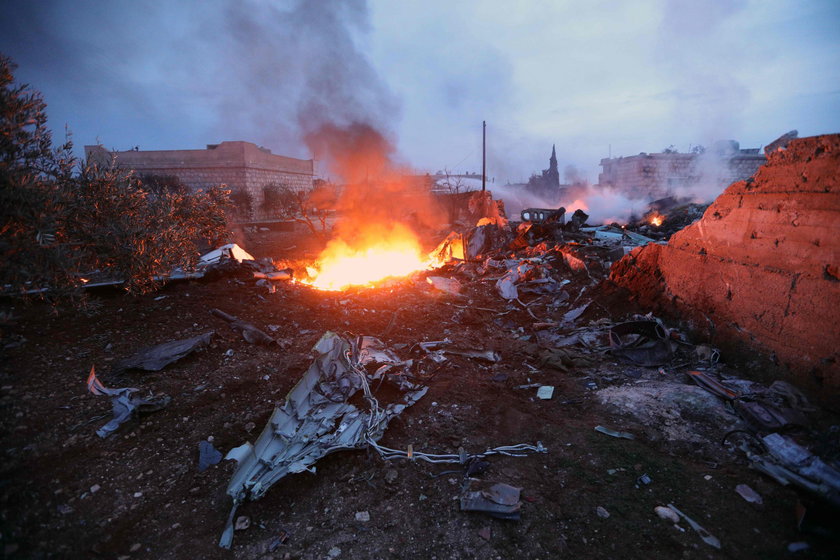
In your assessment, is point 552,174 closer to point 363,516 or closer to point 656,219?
point 656,219

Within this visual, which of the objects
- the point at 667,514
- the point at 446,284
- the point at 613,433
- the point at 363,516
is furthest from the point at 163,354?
the point at 446,284

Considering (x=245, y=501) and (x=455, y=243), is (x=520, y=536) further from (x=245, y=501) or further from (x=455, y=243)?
(x=455, y=243)

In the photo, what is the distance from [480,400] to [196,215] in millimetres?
8884

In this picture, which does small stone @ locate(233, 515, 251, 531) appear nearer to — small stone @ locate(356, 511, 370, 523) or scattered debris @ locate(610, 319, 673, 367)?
small stone @ locate(356, 511, 370, 523)

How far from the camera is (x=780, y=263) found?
4477mm

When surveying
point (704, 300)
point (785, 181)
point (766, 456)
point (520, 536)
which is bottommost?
point (520, 536)

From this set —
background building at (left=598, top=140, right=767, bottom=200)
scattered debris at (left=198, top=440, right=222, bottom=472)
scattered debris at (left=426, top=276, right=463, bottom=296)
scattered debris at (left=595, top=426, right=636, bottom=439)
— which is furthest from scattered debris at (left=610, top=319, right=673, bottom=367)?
background building at (left=598, top=140, right=767, bottom=200)

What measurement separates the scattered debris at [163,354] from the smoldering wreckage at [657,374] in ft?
0.09

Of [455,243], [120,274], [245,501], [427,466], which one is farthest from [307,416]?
[455,243]

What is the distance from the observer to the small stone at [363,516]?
2985 millimetres

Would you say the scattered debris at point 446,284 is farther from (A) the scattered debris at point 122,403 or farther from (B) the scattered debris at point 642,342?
(A) the scattered debris at point 122,403

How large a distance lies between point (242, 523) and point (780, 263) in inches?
254

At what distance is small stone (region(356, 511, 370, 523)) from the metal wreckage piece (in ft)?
1.93

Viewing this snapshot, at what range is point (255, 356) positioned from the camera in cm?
568
